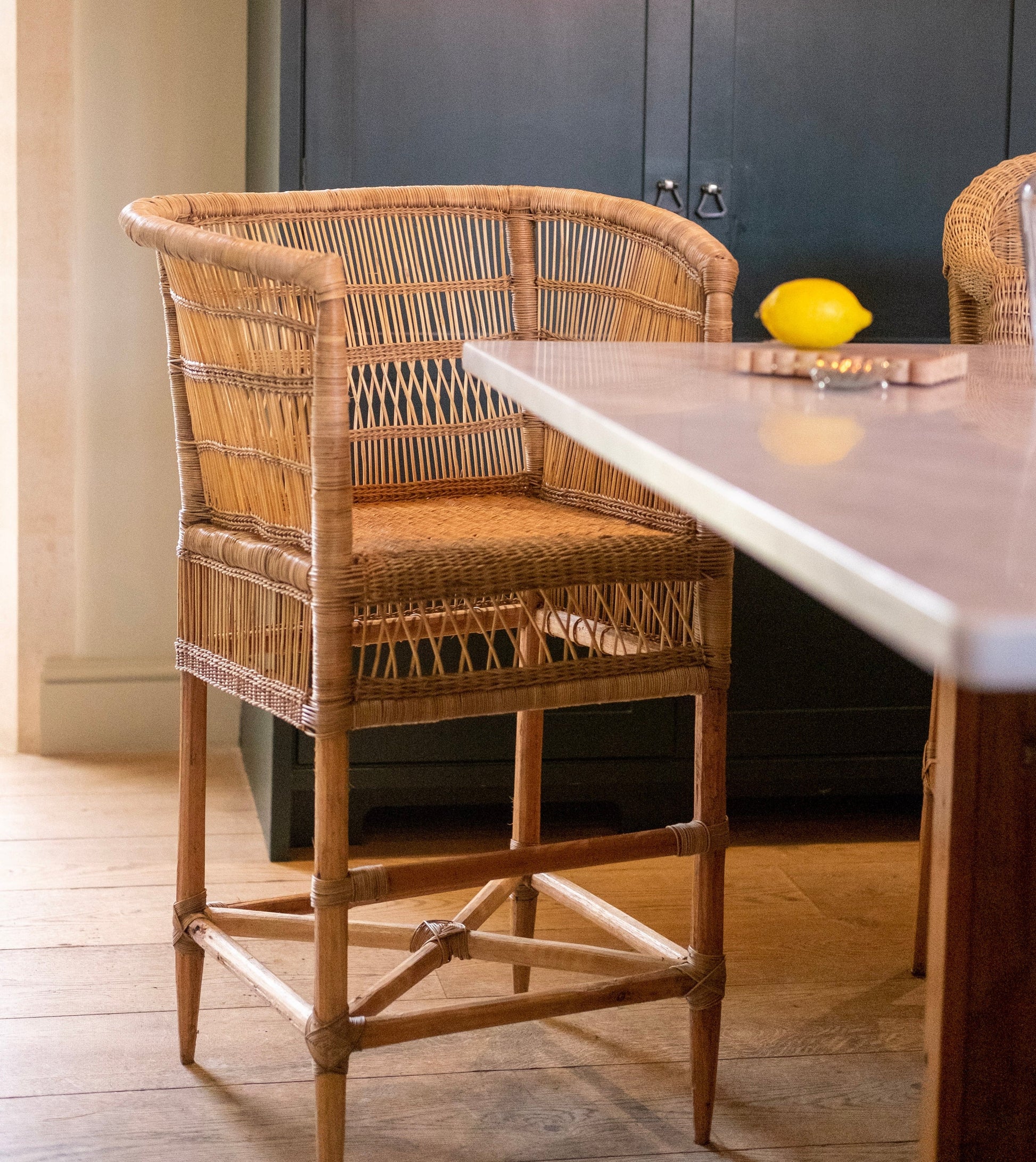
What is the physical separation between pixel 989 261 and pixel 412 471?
0.69 meters

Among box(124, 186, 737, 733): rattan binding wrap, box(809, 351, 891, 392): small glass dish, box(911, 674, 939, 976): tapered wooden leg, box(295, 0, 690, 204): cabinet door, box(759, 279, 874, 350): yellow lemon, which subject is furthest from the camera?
box(295, 0, 690, 204): cabinet door

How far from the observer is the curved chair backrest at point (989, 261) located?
164 centimetres

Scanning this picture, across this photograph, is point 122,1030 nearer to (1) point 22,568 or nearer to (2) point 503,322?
(2) point 503,322

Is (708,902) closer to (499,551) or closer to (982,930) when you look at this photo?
(499,551)

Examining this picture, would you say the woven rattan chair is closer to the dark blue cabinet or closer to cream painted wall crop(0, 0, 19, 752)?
the dark blue cabinet

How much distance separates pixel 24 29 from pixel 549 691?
69.8 inches

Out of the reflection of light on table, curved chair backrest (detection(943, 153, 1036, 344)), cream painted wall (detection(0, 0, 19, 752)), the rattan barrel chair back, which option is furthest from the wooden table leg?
cream painted wall (detection(0, 0, 19, 752))

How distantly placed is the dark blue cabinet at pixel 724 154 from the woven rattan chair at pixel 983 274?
45cm

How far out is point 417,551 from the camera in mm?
1302

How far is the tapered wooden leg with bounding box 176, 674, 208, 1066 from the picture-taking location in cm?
156

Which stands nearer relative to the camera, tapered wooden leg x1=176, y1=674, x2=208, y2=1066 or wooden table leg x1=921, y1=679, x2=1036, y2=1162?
wooden table leg x1=921, y1=679, x2=1036, y2=1162

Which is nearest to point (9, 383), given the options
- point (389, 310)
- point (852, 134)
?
point (389, 310)

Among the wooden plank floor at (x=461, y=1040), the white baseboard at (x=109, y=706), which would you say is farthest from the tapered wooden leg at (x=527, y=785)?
the white baseboard at (x=109, y=706)

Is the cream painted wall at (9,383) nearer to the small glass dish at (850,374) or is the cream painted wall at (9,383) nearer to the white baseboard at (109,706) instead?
the white baseboard at (109,706)
